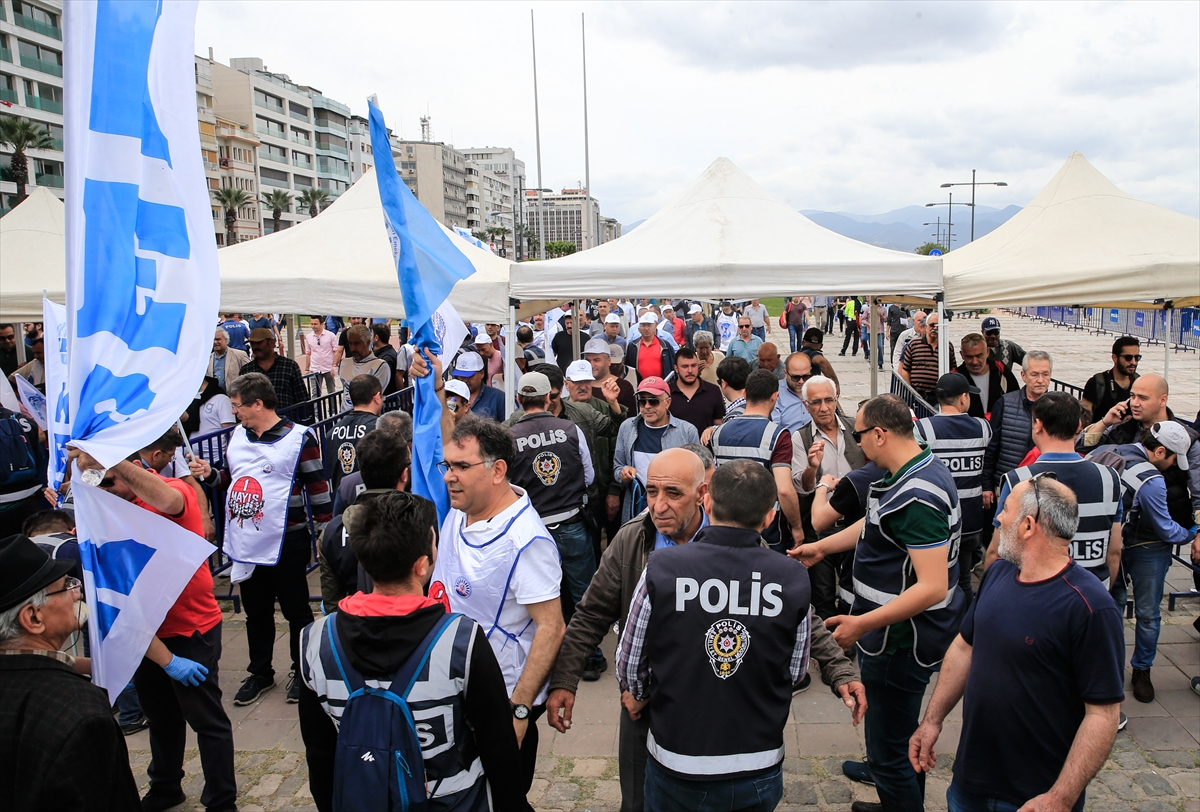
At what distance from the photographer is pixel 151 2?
269 cm

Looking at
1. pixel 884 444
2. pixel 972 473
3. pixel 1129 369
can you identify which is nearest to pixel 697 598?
pixel 884 444

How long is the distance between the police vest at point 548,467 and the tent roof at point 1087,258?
3799mm

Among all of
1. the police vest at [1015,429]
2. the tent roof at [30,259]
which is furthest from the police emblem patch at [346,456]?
the police vest at [1015,429]

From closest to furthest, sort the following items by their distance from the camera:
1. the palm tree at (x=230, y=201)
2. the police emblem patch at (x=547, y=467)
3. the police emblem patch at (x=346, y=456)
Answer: the police emblem patch at (x=547, y=467) → the police emblem patch at (x=346, y=456) → the palm tree at (x=230, y=201)

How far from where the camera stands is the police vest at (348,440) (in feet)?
17.2

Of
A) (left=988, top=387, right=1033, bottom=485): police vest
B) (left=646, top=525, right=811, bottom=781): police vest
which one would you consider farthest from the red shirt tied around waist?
(left=988, top=387, right=1033, bottom=485): police vest

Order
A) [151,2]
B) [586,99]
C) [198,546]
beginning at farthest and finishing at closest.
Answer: [586,99], [198,546], [151,2]

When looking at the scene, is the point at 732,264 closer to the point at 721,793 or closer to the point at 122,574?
the point at 721,793

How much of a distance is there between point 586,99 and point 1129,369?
21.0m

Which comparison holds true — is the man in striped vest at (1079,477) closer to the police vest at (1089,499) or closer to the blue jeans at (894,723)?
the police vest at (1089,499)

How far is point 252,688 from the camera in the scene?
195 inches

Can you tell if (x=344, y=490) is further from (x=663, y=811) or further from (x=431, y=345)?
(x=663, y=811)

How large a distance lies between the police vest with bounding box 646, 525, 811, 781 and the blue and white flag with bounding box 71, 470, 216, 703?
1.80 metres

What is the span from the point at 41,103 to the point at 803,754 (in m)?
A: 75.3
